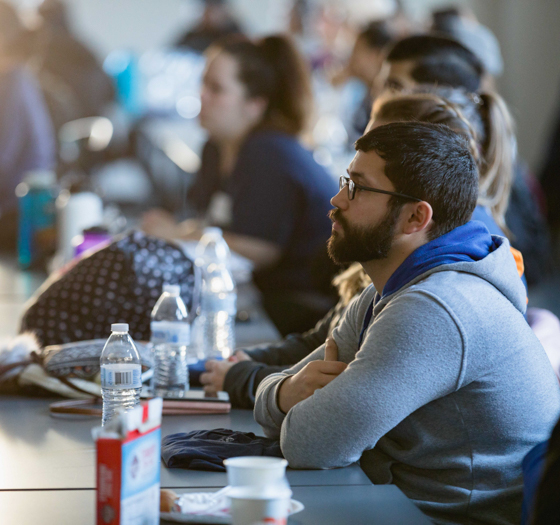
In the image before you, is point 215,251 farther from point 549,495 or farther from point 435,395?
point 549,495

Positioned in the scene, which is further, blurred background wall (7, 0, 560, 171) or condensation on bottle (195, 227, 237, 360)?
blurred background wall (7, 0, 560, 171)

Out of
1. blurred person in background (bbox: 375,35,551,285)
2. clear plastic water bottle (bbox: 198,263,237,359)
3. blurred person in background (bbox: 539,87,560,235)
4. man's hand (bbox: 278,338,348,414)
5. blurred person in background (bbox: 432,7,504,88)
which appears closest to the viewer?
man's hand (bbox: 278,338,348,414)

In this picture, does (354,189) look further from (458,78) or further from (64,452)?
(458,78)

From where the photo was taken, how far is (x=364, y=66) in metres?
4.35

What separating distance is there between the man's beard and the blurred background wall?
6390 millimetres

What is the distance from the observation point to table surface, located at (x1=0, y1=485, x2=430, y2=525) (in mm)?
978

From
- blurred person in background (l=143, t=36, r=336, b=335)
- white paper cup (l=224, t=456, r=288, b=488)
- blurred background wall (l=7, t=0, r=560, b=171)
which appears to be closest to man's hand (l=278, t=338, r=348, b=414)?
white paper cup (l=224, t=456, r=288, b=488)

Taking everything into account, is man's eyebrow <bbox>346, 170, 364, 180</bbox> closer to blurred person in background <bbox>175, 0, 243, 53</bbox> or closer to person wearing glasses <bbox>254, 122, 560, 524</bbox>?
person wearing glasses <bbox>254, 122, 560, 524</bbox>

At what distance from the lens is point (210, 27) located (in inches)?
283

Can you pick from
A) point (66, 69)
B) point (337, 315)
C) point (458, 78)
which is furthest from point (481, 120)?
point (66, 69)

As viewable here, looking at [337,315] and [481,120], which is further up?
[481,120]

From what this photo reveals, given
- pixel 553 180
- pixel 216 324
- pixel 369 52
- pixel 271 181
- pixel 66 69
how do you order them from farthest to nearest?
pixel 66 69 → pixel 553 180 → pixel 369 52 → pixel 271 181 → pixel 216 324

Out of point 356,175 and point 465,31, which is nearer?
point 356,175

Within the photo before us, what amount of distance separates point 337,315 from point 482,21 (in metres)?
6.74
